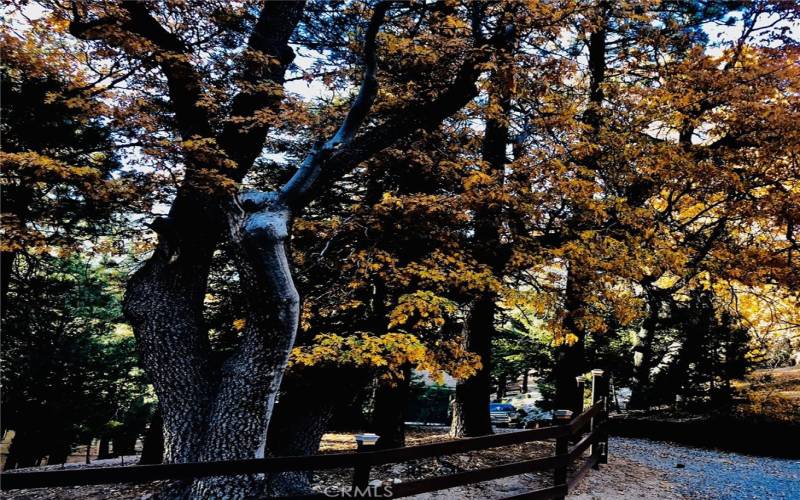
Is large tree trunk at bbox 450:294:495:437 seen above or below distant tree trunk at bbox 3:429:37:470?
above

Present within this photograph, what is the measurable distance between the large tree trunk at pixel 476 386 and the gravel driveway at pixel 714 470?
324cm

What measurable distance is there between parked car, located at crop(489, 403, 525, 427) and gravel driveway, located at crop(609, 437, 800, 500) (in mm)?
5199

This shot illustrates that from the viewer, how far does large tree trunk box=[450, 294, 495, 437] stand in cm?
1052

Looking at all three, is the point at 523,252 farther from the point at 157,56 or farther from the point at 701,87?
the point at 157,56

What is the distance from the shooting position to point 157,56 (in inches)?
263

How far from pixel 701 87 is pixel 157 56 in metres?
10.4

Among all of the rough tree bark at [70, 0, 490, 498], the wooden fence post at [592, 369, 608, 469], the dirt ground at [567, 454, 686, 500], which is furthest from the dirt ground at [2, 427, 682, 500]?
the rough tree bark at [70, 0, 490, 498]

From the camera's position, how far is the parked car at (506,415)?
60.2 ft

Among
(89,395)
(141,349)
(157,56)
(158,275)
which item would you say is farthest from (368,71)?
(89,395)

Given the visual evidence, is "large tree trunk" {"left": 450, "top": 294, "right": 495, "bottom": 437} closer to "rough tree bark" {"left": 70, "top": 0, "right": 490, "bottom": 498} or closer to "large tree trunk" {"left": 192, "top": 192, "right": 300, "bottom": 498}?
"rough tree bark" {"left": 70, "top": 0, "right": 490, "bottom": 498}

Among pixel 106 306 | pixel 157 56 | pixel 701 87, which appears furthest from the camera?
pixel 106 306

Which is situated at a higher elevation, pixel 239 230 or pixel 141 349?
pixel 239 230

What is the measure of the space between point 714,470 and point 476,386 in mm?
5278

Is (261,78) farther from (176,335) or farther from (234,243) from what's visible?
(176,335)
